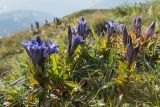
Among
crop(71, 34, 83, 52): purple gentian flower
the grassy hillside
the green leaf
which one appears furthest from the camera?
crop(71, 34, 83, 52): purple gentian flower

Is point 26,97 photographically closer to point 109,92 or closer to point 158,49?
point 109,92

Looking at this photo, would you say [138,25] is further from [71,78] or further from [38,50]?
[38,50]

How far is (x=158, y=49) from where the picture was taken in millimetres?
3990

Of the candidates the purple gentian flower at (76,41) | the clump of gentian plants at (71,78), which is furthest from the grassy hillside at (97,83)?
the purple gentian flower at (76,41)

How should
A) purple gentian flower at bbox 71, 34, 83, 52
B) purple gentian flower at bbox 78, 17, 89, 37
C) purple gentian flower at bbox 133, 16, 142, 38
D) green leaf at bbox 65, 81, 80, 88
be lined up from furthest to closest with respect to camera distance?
purple gentian flower at bbox 133, 16, 142, 38 < purple gentian flower at bbox 78, 17, 89, 37 < purple gentian flower at bbox 71, 34, 83, 52 < green leaf at bbox 65, 81, 80, 88

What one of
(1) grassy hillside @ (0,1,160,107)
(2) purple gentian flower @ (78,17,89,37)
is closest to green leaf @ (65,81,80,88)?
(1) grassy hillside @ (0,1,160,107)

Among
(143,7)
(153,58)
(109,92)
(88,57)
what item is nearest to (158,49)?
(153,58)

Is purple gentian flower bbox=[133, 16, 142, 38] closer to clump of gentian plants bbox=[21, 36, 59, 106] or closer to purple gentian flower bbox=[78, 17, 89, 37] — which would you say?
purple gentian flower bbox=[78, 17, 89, 37]

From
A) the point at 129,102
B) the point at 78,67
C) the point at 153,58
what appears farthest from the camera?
the point at 153,58

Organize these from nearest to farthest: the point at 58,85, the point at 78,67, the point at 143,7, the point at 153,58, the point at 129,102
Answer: the point at 129,102 < the point at 58,85 < the point at 78,67 < the point at 153,58 < the point at 143,7

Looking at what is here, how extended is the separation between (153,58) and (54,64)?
1.13m

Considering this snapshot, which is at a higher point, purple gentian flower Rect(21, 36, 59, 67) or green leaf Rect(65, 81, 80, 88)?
purple gentian flower Rect(21, 36, 59, 67)

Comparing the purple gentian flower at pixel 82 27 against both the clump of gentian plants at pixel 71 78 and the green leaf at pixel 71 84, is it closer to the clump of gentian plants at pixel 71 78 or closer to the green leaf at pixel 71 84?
the clump of gentian plants at pixel 71 78

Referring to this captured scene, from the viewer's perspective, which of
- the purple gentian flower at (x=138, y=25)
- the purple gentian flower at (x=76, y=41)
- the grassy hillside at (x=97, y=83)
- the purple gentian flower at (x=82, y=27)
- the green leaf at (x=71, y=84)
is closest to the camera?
the grassy hillside at (x=97, y=83)
